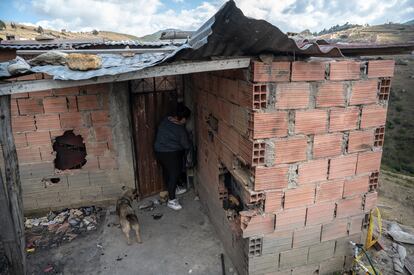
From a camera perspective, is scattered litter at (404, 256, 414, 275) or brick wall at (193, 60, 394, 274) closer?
brick wall at (193, 60, 394, 274)

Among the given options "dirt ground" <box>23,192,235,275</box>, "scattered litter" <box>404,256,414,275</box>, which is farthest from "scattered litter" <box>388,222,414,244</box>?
"dirt ground" <box>23,192,235,275</box>

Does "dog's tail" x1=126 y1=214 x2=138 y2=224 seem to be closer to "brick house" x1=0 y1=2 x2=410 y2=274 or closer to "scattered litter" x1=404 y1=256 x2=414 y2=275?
"brick house" x1=0 y1=2 x2=410 y2=274

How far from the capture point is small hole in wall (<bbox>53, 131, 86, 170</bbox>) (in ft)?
17.5

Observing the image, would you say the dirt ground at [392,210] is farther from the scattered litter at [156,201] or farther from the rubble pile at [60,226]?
the rubble pile at [60,226]

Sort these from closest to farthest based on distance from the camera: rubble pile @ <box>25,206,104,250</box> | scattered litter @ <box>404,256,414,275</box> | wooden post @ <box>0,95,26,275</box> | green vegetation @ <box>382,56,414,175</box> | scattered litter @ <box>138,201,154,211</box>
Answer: wooden post @ <box>0,95,26,275</box> → scattered litter @ <box>404,256,414,275</box> → rubble pile @ <box>25,206,104,250</box> → scattered litter @ <box>138,201,154,211</box> → green vegetation @ <box>382,56,414,175</box>

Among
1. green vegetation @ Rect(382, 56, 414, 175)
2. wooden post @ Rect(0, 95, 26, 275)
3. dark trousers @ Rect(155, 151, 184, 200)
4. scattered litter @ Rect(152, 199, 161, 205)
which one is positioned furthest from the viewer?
green vegetation @ Rect(382, 56, 414, 175)

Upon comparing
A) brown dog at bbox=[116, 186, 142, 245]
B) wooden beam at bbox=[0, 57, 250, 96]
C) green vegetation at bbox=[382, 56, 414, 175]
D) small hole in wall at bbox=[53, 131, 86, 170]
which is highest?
wooden beam at bbox=[0, 57, 250, 96]

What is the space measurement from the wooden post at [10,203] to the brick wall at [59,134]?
2462 mm

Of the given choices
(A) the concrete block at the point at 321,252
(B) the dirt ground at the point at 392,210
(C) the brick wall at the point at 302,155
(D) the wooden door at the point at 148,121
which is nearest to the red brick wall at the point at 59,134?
(D) the wooden door at the point at 148,121

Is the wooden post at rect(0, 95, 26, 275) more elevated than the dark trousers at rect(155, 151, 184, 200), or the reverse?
the wooden post at rect(0, 95, 26, 275)

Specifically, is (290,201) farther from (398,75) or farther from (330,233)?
(398,75)

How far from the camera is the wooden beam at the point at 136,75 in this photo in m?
2.51

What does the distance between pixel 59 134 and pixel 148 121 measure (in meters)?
1.60

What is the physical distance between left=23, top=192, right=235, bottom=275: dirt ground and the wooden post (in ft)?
4.44
